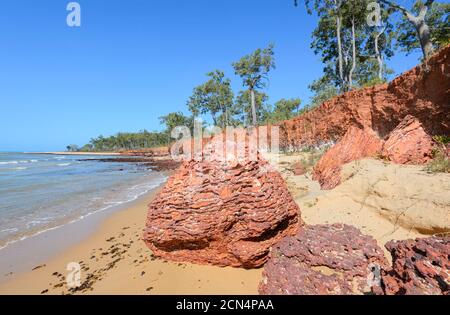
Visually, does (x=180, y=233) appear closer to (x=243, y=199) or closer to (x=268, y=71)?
(x=243, y=199)

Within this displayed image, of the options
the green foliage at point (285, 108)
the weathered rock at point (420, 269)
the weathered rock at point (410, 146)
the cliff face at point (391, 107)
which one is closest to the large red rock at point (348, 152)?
the weathered rock at point (410, 146)

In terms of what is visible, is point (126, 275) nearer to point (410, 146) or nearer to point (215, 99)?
point (410, 146)

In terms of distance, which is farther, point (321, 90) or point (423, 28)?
point (321, 90)

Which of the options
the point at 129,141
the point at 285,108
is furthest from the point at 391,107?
the point at 129,141

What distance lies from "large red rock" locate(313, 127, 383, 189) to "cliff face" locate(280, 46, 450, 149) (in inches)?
67.0

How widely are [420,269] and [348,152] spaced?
19.9 feet

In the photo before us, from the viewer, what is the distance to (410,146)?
6.61 meters

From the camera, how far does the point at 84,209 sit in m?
8.52

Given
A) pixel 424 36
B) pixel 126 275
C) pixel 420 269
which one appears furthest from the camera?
pixel 424 36

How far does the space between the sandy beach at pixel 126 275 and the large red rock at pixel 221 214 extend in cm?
22

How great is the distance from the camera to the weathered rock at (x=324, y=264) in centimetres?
266

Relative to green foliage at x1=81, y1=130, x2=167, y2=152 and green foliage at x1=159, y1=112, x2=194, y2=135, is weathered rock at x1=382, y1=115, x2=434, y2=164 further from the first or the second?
green foliage at x1=81, y1=130, x2=167, y2=152
